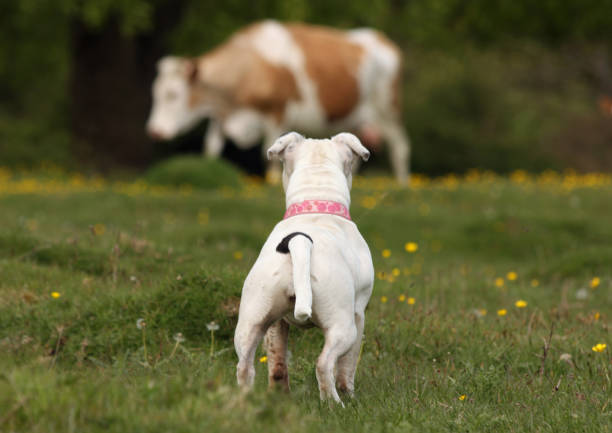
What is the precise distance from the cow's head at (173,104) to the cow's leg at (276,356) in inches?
487

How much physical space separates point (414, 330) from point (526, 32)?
1797 cm

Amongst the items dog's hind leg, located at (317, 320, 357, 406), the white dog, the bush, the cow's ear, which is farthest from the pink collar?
the cow's ear

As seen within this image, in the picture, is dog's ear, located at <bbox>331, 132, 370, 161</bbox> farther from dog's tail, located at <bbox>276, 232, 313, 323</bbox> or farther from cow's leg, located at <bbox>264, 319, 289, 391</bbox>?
cow's leg, located at <bbox>264, 319, 289, 391</bbox>

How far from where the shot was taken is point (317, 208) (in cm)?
446

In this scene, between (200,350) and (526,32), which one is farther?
(526,32)

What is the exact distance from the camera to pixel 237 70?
651 inches

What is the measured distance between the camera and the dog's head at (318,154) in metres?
4.61

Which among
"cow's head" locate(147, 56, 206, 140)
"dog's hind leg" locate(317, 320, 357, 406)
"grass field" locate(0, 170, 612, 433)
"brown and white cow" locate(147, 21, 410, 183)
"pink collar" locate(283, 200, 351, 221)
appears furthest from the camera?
"brown and white cow" locate(147, 21, 410, 183)

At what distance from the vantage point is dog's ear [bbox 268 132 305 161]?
15.3 ft

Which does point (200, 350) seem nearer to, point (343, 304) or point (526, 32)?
point (343, 304)

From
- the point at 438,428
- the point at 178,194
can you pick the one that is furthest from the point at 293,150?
the point at 178,194

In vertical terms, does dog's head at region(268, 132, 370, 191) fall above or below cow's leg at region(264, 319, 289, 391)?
above

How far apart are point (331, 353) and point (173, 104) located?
13.2 m

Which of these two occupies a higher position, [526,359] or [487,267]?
[526,359]
